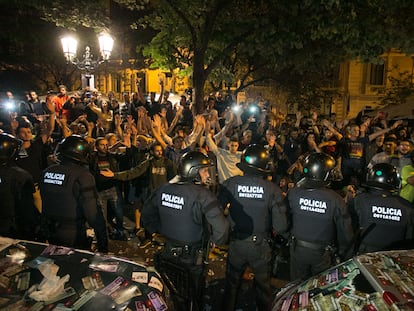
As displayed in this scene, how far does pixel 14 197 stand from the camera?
5.02 metres

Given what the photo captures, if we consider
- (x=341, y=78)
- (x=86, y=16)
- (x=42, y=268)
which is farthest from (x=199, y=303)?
(x=341, y=78)

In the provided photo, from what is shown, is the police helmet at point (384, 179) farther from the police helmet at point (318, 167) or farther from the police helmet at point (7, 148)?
the police helmet at point (7, 148)

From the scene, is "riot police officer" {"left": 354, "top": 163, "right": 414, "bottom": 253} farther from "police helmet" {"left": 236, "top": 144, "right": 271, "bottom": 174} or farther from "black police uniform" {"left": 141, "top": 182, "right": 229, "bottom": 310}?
"black police uniform" {"left": 141, "top": 182, "right": 229, "bottom": 310}

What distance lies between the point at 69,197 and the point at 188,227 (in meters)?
1.60

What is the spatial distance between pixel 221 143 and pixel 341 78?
32.2 metres

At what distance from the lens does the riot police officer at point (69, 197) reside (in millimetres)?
4902

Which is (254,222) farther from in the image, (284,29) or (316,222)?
(284,29)

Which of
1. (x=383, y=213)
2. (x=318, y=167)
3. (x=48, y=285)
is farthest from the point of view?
(x=318, y=167)

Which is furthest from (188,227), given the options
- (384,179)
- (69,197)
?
(384,179)

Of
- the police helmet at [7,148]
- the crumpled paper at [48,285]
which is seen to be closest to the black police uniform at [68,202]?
the police helmet at [7,148]

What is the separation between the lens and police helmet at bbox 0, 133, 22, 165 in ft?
16.5

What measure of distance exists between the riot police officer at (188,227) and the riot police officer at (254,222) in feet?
1.37

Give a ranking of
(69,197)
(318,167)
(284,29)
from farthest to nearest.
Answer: (284,29)
(69,197)
(318,167)

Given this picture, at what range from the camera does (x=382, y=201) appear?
14.5 ft
